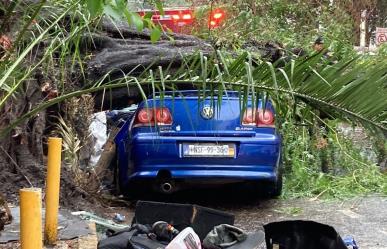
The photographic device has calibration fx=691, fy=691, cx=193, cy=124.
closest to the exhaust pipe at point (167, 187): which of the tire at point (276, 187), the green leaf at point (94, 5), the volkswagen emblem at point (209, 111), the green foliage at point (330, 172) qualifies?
the tire at point (276, 187)

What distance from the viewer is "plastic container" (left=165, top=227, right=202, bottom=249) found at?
413 centimetres

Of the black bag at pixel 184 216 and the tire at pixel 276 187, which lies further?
the tire at pixel 276 187

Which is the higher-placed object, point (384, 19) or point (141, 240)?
point (384, 19)

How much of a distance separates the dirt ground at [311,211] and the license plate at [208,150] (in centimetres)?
73

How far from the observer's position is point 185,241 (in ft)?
13.9

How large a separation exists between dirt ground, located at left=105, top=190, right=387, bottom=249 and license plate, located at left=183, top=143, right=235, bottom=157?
0.73m

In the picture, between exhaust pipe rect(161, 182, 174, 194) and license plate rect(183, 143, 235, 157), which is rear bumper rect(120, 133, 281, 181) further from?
exhaust pipe rect(161, 182, 174, 194)

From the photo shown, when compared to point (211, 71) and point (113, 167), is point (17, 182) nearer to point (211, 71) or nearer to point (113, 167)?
point (113, 167)

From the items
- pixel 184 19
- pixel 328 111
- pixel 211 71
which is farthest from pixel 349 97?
pixel 184 19

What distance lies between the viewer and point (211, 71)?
3.82 meters

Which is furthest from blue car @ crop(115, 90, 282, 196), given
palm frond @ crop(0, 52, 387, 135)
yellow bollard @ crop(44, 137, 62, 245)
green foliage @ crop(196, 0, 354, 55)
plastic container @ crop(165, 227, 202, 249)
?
palm frond @ crop(0, 52, 387, 135)

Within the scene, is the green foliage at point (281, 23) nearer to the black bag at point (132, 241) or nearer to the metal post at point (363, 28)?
the metal post at point (363, 28)

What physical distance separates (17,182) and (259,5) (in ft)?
27.8

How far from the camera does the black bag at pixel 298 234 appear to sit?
448cm
